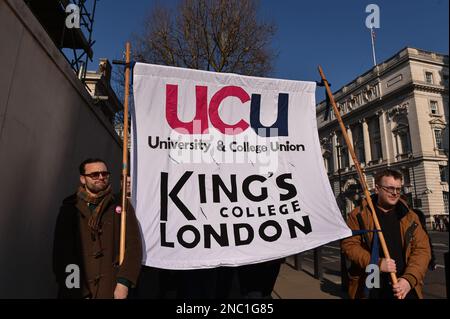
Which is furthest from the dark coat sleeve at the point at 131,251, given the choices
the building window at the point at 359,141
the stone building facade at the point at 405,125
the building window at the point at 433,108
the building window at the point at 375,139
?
the building window at the point at 359,141

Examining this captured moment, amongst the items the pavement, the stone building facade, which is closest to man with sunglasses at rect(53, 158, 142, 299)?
the pavement

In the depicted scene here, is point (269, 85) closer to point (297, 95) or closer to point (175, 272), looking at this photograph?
point (297, 95)

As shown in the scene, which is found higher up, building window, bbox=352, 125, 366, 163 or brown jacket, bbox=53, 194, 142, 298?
building window, bbox=352, 125, 366, 163

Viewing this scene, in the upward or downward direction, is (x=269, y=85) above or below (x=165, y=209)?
above

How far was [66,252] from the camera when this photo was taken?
90.5 inches

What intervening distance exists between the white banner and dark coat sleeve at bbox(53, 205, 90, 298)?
0.49 meters

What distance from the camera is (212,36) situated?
11742mm

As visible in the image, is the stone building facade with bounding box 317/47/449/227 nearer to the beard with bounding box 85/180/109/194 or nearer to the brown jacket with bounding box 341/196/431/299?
the brown jacket with bounding box 341/196/431/299

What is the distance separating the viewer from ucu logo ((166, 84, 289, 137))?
299 cm

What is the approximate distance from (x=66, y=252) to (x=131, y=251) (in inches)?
18.3

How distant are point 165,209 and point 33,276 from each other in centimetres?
165

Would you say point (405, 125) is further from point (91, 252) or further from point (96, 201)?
point (91, 252)

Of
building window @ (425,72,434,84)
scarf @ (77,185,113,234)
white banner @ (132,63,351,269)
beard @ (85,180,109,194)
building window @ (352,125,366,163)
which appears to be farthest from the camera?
building window @ (352,125,366,163)
